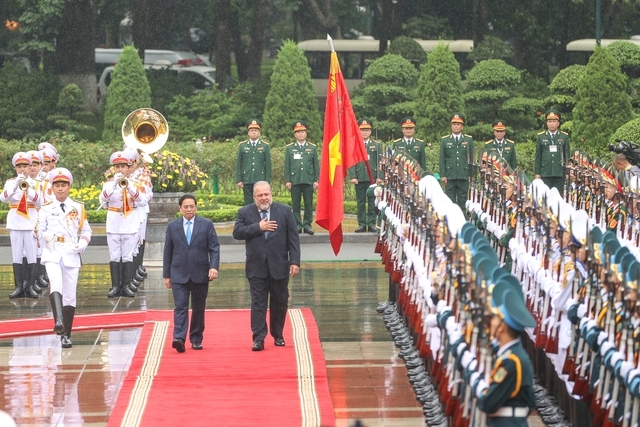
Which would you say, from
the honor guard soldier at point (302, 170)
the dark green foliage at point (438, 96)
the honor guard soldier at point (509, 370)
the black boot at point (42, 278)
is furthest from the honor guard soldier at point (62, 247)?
the dark green foliage at point (438, 96)

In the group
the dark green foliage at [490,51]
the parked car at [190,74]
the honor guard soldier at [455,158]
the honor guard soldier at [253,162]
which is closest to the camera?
the honor guard soldier at [253,162]

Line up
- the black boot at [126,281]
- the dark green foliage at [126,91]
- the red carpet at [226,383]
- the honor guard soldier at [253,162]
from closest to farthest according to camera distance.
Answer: the red carpet at [226,383] < the black boot at [126,281] < the honor guard soldier at [253,162] < the dark green foliage at [126,91]

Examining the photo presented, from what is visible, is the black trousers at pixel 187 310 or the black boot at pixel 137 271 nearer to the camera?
the black trousers at pixel 187 310

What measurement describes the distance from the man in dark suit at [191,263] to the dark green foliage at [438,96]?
19.4 meters

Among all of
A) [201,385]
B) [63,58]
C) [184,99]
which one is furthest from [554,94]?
[201,385]

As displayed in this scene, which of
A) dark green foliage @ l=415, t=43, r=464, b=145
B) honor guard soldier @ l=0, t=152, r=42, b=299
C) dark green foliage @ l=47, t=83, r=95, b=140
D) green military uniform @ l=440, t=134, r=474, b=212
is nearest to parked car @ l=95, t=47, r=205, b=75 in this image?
dark green foliage @ l=47, t=83, r=95, b=140

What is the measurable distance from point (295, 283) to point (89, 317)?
331cm

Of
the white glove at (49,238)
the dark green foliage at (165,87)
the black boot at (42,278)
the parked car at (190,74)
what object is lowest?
the black boot at (42,278)

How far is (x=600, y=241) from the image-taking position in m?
8.95

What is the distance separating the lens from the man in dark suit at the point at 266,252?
472 inches

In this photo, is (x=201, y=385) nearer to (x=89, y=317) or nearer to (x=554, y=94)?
(x=89, y=317)

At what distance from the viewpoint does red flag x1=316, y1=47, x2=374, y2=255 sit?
13641mm

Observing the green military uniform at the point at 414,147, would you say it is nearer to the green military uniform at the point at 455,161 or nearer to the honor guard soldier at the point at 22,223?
the green military uniform at the point at 455,161

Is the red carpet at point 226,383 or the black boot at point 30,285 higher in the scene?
the black boot at point 30,285
